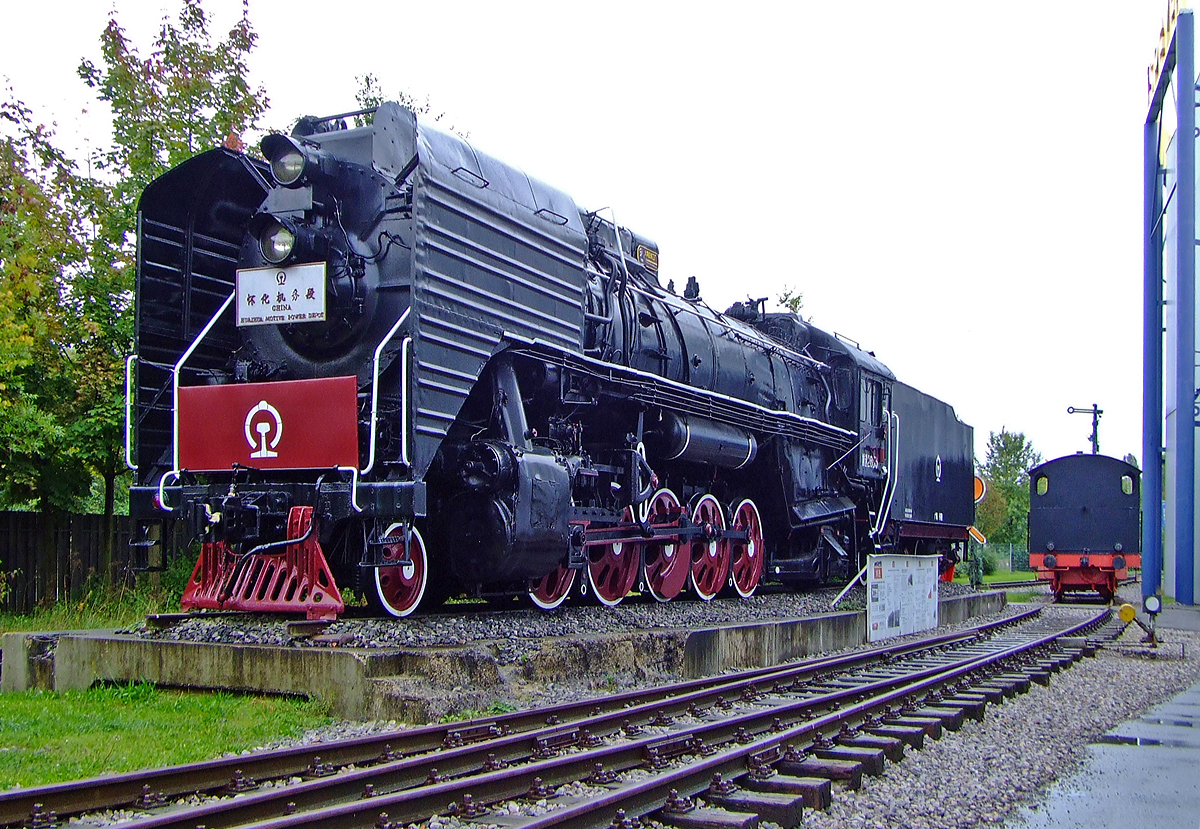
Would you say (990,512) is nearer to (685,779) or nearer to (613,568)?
(613,568)

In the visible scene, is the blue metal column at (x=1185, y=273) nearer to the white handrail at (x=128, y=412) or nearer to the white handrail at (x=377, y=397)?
the white handrail at (x=377, y=397)

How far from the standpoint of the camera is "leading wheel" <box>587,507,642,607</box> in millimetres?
10914

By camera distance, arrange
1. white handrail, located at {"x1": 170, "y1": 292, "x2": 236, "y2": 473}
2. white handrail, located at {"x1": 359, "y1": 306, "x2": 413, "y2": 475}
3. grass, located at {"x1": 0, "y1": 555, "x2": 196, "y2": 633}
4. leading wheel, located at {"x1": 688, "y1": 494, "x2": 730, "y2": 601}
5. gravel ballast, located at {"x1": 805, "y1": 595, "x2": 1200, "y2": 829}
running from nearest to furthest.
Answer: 1. gravel ballast, located at {"x1": 805, "y1": 595, "x2": 1200, "y2": 829}
2. white handrail, located at {"x1": 359, "y1": 306, "x2": 413, "y2": 475}
3. white handrail, located at {"x1": 170, "y1": 292, "x2": 236, "y2": 473}
4. grass, located at {"x1": 0, "y1": 555, "x2": 196, "y2": 633}
5. leading wheel, located at {"x1": 688, "y1": 494, "x2": 730, "y2": 601}

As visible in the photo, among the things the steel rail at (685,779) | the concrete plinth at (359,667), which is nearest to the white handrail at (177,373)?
the concrete plinth at (359,667)

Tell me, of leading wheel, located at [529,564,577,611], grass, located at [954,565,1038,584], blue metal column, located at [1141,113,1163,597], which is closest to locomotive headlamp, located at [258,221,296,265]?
leading wheel, located at [529,564,577,611]

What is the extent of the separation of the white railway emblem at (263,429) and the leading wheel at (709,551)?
5.71 meters

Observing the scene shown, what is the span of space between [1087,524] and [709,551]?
1324 centimetres

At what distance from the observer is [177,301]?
8.80m

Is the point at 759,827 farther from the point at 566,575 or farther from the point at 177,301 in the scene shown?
the point at 177,301

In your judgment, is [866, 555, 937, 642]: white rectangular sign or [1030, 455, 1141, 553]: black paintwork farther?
[1030, 455, 1141, 553]: black paintwork

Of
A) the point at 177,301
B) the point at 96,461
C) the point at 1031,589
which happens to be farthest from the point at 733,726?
the point at 1031,589

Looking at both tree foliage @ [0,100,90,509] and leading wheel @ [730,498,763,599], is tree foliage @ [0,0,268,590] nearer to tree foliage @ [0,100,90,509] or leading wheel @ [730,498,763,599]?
tree foliage @ [0,100,90,509]

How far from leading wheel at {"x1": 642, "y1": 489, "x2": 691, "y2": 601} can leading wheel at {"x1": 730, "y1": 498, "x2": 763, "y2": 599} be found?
5.63 ft

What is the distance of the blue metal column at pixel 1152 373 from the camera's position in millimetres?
11898
